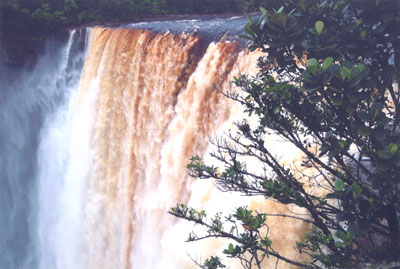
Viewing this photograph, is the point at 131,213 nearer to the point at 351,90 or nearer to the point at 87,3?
the point at 351,90

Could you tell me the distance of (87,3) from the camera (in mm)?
15289

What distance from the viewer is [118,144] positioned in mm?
9562

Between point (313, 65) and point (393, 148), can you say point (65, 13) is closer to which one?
point (313, 65)

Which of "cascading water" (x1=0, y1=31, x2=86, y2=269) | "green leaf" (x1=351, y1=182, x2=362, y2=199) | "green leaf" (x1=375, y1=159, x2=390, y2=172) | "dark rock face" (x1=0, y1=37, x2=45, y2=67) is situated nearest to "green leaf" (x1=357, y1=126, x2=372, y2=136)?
"green leaf" (x1=375, y1=159, x2=390, y2=172)

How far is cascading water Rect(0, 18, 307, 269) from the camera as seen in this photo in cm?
741

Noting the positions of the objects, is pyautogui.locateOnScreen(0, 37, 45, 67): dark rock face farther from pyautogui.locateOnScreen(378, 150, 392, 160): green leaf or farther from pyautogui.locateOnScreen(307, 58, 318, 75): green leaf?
pyautogui.locateOnScreen(378, 150, 392, 160): green leaf

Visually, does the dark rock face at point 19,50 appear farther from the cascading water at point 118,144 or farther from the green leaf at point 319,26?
the green leaf at point 319,26

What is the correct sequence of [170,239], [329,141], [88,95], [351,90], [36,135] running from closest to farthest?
1. [351,90]
2. [329,141]
3. [170,239]
4. [88,95]
5. [36,135]

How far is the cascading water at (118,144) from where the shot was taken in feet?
24.3

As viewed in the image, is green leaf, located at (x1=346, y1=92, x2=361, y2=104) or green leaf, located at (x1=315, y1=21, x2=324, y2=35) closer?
green leaf, located at (x1=346, y1=92, x2=361, y2=104)

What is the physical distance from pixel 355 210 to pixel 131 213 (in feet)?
22.1

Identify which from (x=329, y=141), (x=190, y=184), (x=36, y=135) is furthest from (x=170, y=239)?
(x=36, y=135)

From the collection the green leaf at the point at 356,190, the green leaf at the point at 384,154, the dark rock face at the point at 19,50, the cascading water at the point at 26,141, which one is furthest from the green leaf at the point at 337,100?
the dark rock face at the point at 19,50

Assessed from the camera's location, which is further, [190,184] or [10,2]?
[10,2]
